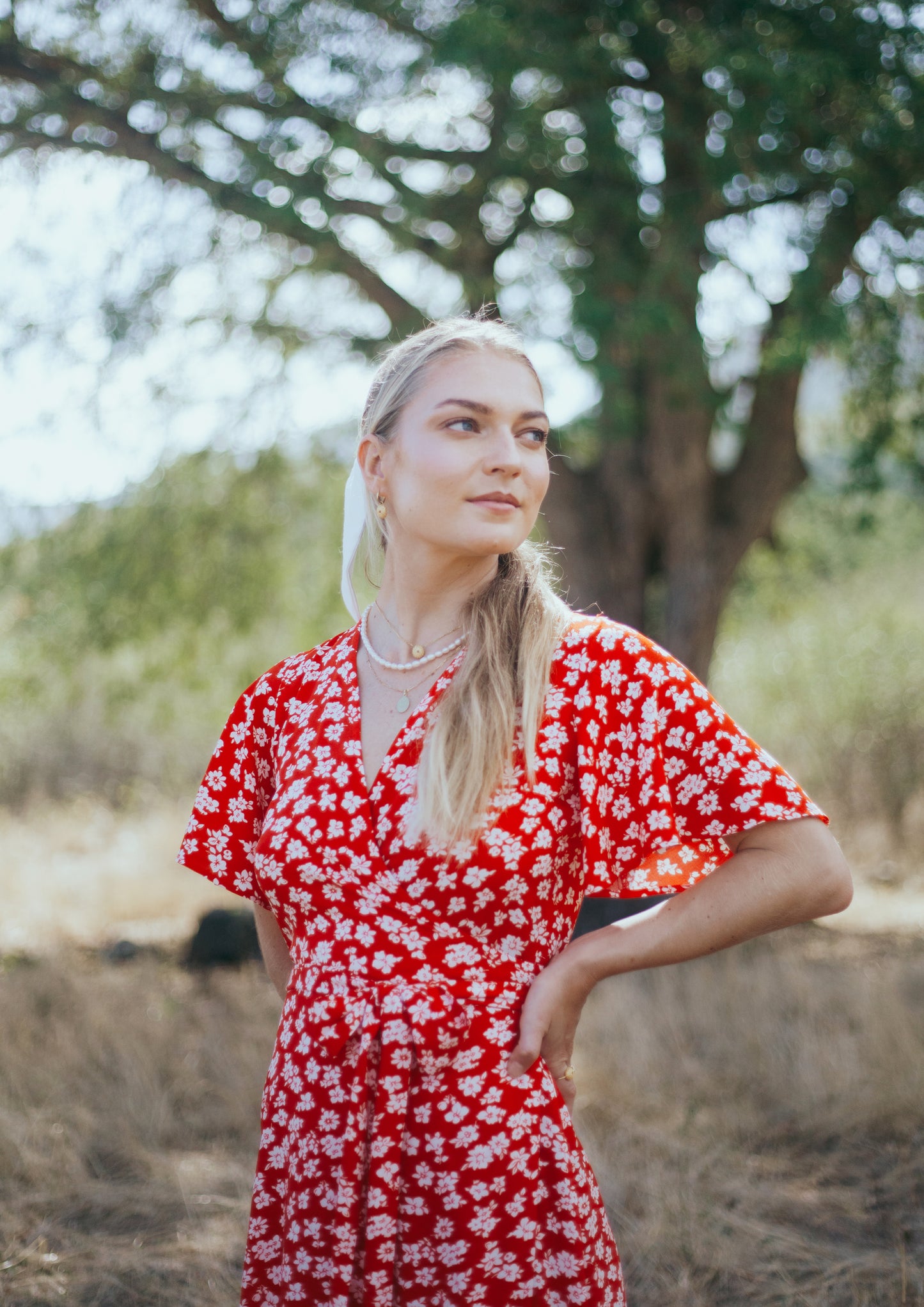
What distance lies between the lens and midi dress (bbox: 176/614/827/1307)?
4.91ft

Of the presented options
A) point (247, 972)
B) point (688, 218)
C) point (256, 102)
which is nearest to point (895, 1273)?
point (247, 972)

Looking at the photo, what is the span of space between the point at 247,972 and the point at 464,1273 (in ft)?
14.8

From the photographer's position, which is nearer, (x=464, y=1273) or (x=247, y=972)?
(x=464, y=1273)

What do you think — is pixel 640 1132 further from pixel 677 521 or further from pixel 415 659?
pixel 677 521

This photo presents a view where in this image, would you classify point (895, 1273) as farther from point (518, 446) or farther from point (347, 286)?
point (347, 286)

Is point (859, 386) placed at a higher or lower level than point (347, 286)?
lower

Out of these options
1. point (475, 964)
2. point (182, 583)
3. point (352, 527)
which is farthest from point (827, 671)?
point (475, 964)

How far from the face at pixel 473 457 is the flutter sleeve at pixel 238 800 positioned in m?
0.44

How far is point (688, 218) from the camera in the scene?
4.89 meters

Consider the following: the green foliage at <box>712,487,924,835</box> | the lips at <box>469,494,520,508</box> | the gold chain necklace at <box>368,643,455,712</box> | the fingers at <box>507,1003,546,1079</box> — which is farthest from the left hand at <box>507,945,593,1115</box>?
the green foliage at <box>712,487,924,835</box>

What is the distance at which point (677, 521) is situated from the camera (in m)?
6.02

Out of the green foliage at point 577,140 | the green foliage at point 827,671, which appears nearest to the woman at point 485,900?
the green foliage at point 577,140

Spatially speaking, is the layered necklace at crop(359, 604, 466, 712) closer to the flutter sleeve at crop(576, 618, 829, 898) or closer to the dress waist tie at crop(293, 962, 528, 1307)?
the flutter sleeve at crop(576, 618, 829, 898)

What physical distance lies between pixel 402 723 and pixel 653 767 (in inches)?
15.9
